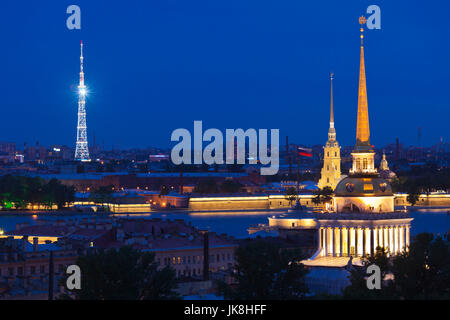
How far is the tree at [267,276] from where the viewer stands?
22.6 metres

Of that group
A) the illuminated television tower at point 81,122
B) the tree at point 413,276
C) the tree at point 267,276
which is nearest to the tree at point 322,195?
the illuminated television tower at point 81,122

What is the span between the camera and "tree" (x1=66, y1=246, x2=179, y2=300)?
21219 mm

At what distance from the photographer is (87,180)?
115m

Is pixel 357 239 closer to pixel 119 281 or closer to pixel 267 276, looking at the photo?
pixel 267 276

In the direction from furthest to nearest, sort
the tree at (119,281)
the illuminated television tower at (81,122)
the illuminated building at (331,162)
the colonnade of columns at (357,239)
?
the illuminated television tower at (81,122), the illuminated building at (331,162), the colonnade of columns at (357,239), the tree at (119,281)

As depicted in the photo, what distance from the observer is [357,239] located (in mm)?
31172

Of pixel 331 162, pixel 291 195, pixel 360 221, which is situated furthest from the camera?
pixel 291 195

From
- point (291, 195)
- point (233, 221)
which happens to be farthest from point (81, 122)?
point (233, 221)

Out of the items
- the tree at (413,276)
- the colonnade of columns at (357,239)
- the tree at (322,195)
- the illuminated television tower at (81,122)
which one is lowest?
the tree at (413,276)

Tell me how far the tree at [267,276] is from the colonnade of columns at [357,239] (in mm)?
6946

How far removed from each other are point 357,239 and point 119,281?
10658mm

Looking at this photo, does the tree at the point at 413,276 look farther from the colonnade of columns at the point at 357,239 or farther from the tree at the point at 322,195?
the tree at the point at 322,195

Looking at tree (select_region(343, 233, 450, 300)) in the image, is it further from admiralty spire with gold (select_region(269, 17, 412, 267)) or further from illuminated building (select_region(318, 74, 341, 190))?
illuminated building (select_region(318, 74, 341, 190))

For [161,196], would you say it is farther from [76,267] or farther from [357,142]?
[76,267]
